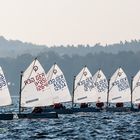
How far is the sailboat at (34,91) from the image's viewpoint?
351 ft

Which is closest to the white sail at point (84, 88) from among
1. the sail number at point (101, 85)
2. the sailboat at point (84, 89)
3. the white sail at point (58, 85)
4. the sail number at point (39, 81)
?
the sailboat at point (84, 89)

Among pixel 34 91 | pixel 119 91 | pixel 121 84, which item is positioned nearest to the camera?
pixel 34 91

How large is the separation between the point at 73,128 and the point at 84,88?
3634cm

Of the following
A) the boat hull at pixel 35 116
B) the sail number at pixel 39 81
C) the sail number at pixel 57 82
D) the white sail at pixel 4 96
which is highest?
the sail number at pixel 57 82

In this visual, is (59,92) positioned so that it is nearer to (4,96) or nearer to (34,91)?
(34,91)

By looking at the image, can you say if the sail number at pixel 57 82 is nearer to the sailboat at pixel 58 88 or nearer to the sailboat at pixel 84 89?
the sailboat at pixel 58 88

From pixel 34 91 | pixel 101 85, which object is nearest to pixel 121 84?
pixel 101 85

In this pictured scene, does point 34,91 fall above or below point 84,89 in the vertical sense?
below

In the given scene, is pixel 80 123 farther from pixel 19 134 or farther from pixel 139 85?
pixel 139 85

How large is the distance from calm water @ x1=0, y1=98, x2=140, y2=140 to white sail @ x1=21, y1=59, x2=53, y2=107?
285cm

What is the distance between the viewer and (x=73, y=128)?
100 m

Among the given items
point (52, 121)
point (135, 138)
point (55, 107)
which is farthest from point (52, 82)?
point (135, 138)

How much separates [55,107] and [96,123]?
16.2 m

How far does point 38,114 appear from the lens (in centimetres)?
10819
